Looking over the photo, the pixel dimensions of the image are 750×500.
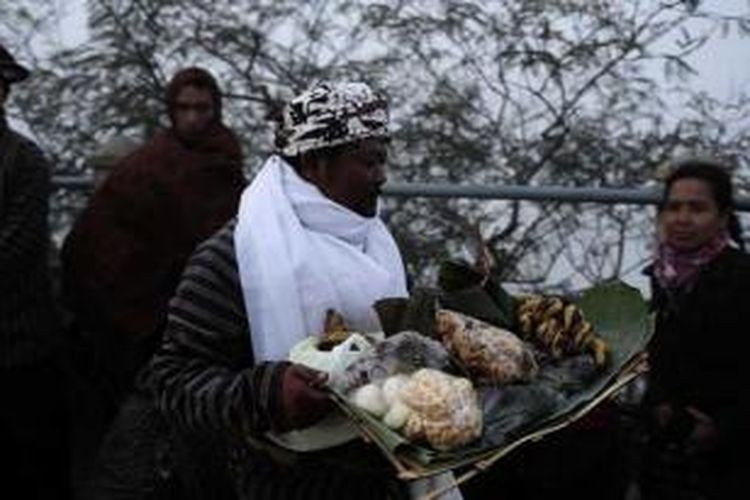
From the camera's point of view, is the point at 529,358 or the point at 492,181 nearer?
the point at 529,358

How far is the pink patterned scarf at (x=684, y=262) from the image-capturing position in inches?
161

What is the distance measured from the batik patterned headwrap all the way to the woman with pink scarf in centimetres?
142

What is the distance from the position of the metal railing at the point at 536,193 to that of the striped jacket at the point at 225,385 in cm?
188

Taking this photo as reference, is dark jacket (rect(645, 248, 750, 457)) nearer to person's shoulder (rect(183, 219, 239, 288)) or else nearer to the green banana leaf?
the green banana leaf

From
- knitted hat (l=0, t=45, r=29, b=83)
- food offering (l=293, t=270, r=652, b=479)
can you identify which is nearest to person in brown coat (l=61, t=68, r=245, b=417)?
knitted hat (l=0, t=45, r=29, b=83)

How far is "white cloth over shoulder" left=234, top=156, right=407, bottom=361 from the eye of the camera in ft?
9.12

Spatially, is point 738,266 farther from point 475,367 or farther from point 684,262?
point 475,367

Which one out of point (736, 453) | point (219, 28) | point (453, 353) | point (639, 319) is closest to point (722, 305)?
point (736, 453)

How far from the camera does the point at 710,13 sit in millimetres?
5148

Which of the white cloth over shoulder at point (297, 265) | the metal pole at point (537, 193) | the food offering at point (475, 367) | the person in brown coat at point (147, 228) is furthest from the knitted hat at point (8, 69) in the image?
the food offering at point (475, 367)

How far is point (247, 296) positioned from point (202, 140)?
6.73ft

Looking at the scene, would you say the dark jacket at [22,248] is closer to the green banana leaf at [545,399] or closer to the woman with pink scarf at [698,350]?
the woman with pink scarf at [698,350]

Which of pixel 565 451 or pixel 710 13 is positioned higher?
pixel 710 13

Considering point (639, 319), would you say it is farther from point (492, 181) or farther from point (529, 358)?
point (492, 181)
